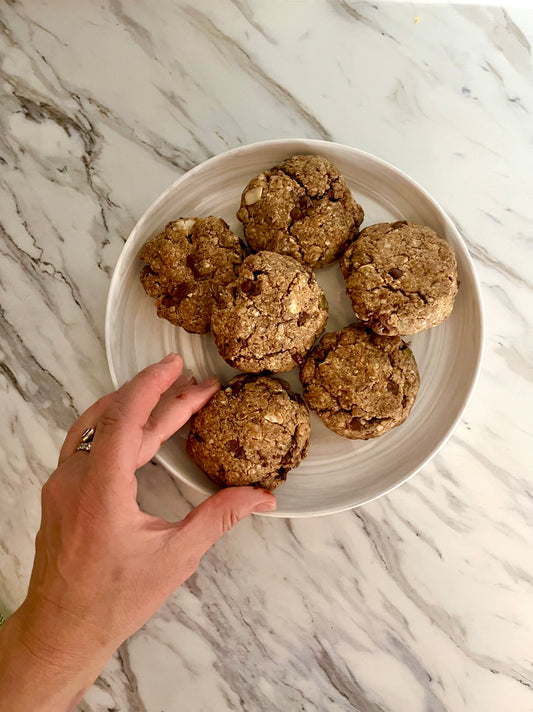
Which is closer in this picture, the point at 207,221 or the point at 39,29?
the point at 207,221

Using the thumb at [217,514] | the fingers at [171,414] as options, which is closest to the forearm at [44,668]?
the thumb at [217,514]

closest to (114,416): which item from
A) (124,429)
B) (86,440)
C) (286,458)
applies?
(124,429)

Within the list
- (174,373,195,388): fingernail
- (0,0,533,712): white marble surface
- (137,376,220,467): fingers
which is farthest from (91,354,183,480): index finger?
(0,0,533,712): white marble surface

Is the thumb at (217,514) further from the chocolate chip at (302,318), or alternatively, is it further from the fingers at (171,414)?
the chocolate chip at (302,318)

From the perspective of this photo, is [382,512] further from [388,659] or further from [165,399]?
[165,399]

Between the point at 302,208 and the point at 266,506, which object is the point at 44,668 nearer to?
the point at 266,506

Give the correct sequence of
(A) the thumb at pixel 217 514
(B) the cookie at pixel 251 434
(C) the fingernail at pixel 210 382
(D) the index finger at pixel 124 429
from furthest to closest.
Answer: (C) the fingernail at pixel 210 382
(B) the cookie at pixel 251 434
(A) the thumb at pixel 217 514
(D) the index finger at pixel 124 429

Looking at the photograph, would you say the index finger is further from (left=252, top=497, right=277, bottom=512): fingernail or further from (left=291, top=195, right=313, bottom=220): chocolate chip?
(left=291, top=195, right=313, bottom=220): chocolate chip

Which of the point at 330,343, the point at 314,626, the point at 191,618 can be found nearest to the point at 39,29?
the point at 330,343
